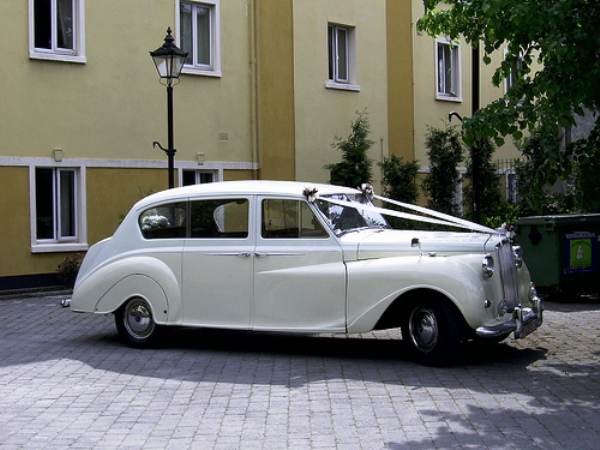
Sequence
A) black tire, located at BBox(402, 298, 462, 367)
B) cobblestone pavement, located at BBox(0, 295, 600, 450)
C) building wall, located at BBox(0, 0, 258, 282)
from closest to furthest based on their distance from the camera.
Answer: cobblestone pavement, located at BBox(0, 295, 600, 450) < black tire, located at BBox(402, 298, 462, 367) < building wall, located at BBox(0, 0, 258, 282)

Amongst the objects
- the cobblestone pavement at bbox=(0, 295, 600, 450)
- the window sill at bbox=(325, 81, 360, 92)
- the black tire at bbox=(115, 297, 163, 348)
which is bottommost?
the cobblestone pavement at bbox=(0, 295, 600, 450)

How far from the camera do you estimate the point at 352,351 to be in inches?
389

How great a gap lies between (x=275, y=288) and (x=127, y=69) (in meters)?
9.40

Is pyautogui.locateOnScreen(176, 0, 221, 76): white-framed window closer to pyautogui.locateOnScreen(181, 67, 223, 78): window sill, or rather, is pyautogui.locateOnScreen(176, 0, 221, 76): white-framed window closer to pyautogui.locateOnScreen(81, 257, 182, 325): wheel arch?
pyautogui.locateOnScreen(181, 67, 223, 78): window sill

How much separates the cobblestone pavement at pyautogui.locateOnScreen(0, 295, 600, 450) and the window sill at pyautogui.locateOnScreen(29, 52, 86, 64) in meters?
6.64

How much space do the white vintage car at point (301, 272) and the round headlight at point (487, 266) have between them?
0.04 feet

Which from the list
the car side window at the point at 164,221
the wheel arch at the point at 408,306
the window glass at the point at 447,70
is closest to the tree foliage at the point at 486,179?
the window glass at the point at 447,70

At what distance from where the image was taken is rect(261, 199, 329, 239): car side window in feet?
31.4

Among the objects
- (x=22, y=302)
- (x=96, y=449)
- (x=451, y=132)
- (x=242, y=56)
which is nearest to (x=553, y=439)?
(x=96, y=449)

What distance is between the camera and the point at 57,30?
1670 cm

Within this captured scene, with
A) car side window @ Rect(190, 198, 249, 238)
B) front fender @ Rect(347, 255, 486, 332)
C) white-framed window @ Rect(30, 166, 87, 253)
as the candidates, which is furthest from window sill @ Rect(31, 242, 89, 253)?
front fender @ Rect(347, 255, 486, 332)

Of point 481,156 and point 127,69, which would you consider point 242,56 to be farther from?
point 481,156

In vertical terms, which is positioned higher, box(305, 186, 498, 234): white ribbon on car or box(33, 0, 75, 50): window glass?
box(33, 0, 75, 50): window glass

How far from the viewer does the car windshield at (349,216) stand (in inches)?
380
